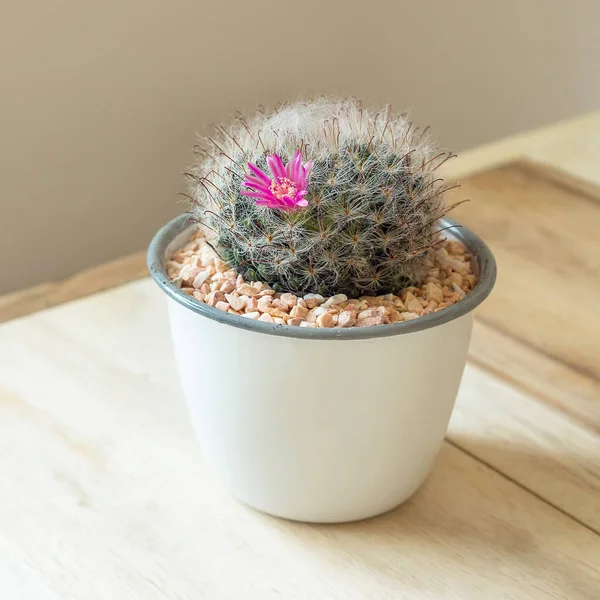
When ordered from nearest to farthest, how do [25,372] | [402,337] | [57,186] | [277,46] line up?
[402,337] < [25,372] < [57,186] < [277,46]

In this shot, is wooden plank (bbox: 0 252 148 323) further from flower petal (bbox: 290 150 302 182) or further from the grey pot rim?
flower petal (bbox: 290 150 302 182)

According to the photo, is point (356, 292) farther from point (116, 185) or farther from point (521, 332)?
point (116, 185)

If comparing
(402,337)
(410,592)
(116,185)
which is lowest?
(116,185)

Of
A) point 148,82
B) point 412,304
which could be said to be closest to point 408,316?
point 412,304

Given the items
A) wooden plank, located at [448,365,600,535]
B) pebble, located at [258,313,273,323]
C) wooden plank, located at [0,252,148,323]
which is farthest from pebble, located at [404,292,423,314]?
wooden plank, located at [0,252,148,323]

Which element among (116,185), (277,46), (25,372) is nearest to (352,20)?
(277,46)

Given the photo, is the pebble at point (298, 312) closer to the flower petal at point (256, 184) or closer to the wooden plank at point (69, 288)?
the flower petal at point (256, 184)
